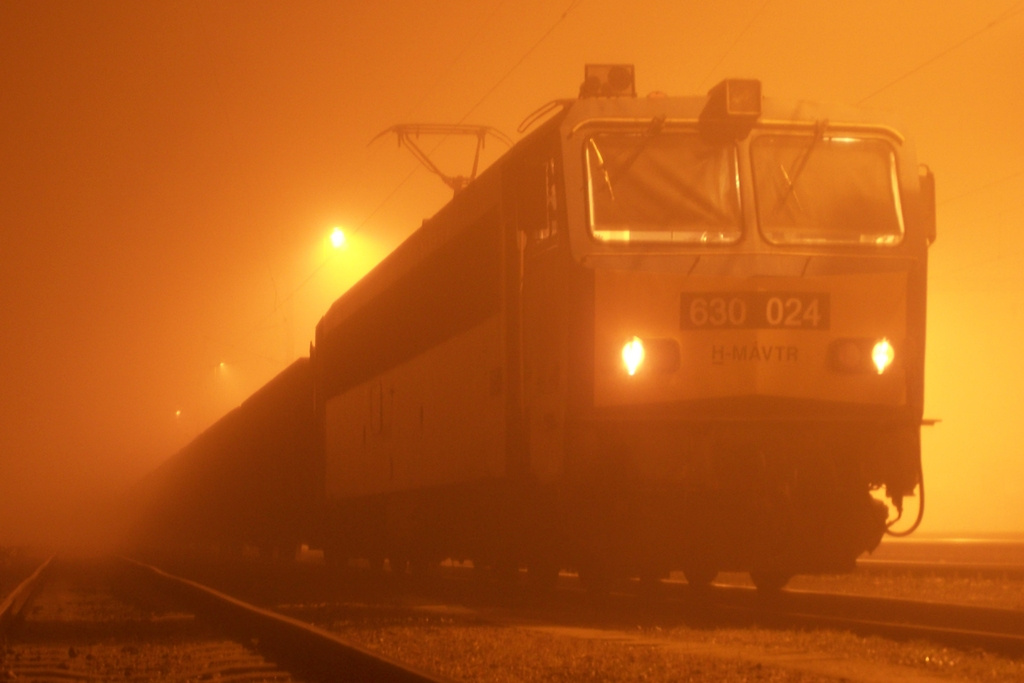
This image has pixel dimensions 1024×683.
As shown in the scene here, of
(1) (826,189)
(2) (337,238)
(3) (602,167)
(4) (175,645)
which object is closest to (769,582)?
(1) (826,189)

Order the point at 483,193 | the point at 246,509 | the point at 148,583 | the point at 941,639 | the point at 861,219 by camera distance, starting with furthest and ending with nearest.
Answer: the point at 246,509 < the point at 148,583 < the point at 483,193 < the point at 861,219 < the point at 941,639

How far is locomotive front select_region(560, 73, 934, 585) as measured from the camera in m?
9.56

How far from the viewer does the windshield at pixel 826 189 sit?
10180 mm

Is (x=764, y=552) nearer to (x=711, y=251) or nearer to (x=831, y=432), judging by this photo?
(x=831, y=432)

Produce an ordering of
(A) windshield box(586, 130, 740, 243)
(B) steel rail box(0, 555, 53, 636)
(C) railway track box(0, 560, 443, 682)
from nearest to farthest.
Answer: (C) railway track box(0, 560, 443, 682) → (A) windshield box(586, 130, 740, 243) → (B) steel rail box(0, 555, 53, 636)

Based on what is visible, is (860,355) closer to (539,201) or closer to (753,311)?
(753,311)

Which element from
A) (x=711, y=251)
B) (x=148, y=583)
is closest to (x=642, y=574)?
(x=711, y=251)

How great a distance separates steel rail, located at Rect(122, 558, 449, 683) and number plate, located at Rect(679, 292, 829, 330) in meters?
3.28

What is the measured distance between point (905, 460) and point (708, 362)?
1.59 m

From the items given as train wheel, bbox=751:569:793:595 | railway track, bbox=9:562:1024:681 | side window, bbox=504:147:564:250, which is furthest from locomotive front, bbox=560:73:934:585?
train wheel, bbox=751:569:793:595

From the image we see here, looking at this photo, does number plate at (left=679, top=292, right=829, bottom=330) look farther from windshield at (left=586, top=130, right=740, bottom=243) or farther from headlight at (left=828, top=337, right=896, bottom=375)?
windshield at (left=586, top=130, right=740, bottom=243)

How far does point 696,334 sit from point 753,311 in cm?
44

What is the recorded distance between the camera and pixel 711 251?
32.6ft

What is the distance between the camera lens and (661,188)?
10250 millimetres
